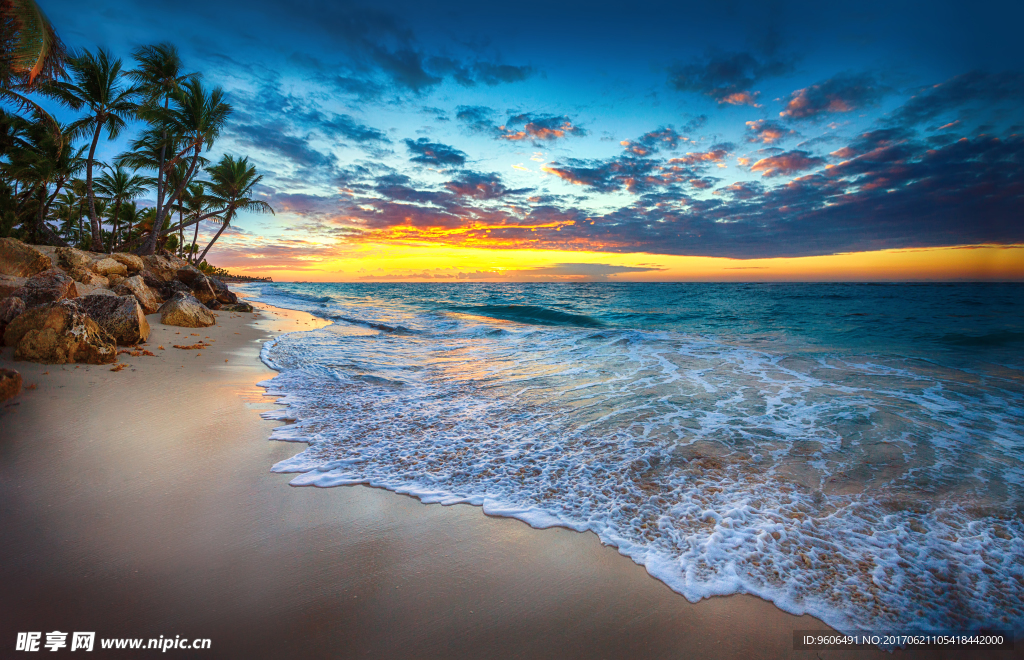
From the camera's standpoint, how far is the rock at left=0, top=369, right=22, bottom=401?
4395 millimetres

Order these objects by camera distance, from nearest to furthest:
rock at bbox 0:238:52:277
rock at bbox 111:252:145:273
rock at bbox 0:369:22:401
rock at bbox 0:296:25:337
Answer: rock at bbox 0:369:22:401, rock at bbox 0:296:25:337, rock at bbox 0:238:52:277, rock at bbox 111:252:145:273

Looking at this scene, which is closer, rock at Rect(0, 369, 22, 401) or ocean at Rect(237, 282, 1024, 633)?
ocean at Rect(237, 282, 1024, 633)

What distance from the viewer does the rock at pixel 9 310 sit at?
6086 millimetres

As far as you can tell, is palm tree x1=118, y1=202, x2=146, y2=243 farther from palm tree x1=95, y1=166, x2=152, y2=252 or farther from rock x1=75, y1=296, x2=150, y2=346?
rock x1=75, y1=296, x2=150, y2=346

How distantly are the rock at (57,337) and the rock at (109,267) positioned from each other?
8.54 metres

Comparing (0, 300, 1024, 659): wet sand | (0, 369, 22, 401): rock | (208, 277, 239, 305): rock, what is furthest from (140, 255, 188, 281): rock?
(0, 300, 1024, 659): wet sand

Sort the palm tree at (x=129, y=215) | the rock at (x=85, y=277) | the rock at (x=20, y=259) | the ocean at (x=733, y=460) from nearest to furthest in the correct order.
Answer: the ocean at (x=733, y=460) < the rock at (x=20, y=259) < the rock at (x=85, y=277) < the palm tree at (x=129, y=215)

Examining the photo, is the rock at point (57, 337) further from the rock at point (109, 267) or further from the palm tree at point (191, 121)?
the palm tree at point (191, 121)

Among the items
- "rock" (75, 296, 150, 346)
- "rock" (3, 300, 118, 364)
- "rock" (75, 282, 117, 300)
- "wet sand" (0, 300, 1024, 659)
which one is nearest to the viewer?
"wet sand" (0, 300, 1024, 659)

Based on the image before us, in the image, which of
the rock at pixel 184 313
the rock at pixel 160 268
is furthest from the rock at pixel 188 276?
the rock at pixel 184 313

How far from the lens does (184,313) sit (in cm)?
1052

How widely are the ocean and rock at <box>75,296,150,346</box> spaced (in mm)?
2295

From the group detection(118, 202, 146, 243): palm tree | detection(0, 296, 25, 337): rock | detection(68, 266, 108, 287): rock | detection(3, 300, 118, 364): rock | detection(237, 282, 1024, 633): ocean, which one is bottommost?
detection(237, 282, 1024, 633): ocean

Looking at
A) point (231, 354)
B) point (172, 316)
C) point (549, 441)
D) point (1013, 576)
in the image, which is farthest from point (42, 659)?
point (172, 316)
